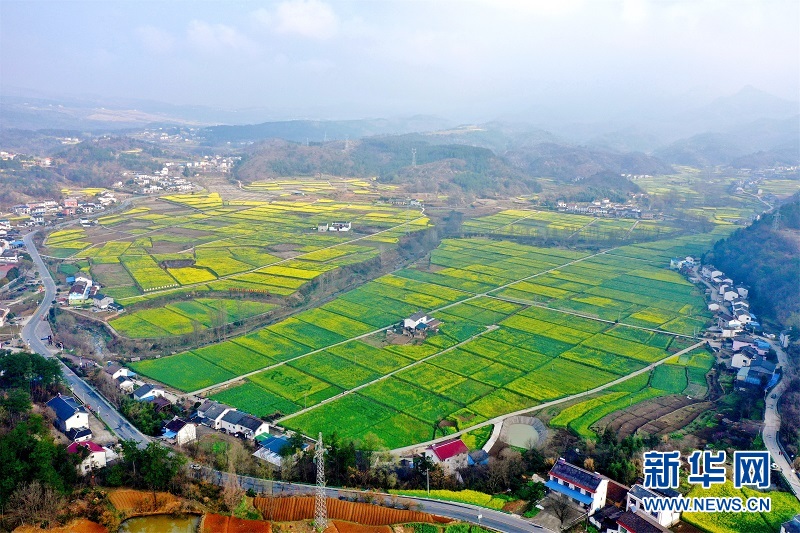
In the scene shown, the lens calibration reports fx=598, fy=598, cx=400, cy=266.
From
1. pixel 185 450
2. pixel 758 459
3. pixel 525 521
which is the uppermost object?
Result: pixel 758 459

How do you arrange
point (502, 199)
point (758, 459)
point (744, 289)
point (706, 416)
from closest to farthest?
point (758, 459), point (706, 416), point (744, 289), point (502, 199)

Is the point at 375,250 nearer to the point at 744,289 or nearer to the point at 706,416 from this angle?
the point at 744,289

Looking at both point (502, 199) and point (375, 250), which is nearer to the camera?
point (375, 250)

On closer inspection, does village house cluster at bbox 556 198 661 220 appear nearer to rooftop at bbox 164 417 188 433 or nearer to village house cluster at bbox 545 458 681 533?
village house cluster at bbox 545 458 681 533

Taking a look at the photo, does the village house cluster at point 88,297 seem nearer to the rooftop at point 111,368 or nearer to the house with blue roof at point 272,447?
the rooftop at point 111,368

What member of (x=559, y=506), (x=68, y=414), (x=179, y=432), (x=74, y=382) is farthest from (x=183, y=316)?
(x=559, y=506)

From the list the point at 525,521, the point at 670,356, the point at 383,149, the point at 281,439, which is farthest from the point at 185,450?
the point at 383,149
